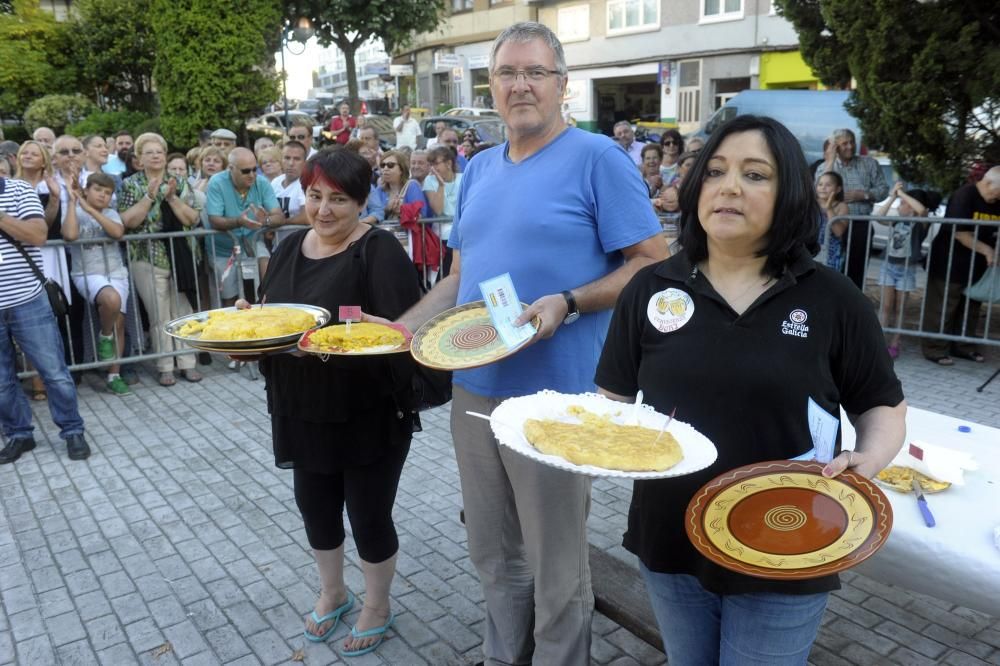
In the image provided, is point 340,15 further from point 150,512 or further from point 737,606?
point 737,606

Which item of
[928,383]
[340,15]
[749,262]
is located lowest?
[928,383]

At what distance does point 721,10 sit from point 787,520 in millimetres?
31845

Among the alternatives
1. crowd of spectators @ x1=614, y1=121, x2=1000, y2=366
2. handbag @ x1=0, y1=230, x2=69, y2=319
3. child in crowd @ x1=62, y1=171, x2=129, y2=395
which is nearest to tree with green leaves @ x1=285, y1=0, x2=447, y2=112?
crowd of spectators @ x1=614, y1=121, x2=1000, y2=366

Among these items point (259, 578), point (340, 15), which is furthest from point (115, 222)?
point (340, 15)

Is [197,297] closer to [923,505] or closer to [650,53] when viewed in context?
[923,505]

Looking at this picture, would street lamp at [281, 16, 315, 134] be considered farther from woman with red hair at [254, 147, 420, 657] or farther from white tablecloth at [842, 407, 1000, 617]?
white tablecloth at [842, 407, 1000, 617]

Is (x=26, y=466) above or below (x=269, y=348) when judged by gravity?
below

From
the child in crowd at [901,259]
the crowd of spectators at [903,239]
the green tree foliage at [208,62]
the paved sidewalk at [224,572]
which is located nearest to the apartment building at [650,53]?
the green tree foliage at [208,62]

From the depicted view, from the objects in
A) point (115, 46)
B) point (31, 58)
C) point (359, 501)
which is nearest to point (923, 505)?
point (359, 501)

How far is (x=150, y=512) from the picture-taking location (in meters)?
4.93

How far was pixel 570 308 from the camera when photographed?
8.57 ft

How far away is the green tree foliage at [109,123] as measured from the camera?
2053cm

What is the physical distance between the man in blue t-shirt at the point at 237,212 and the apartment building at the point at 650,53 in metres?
23.8

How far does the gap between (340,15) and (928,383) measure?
23.2 m
